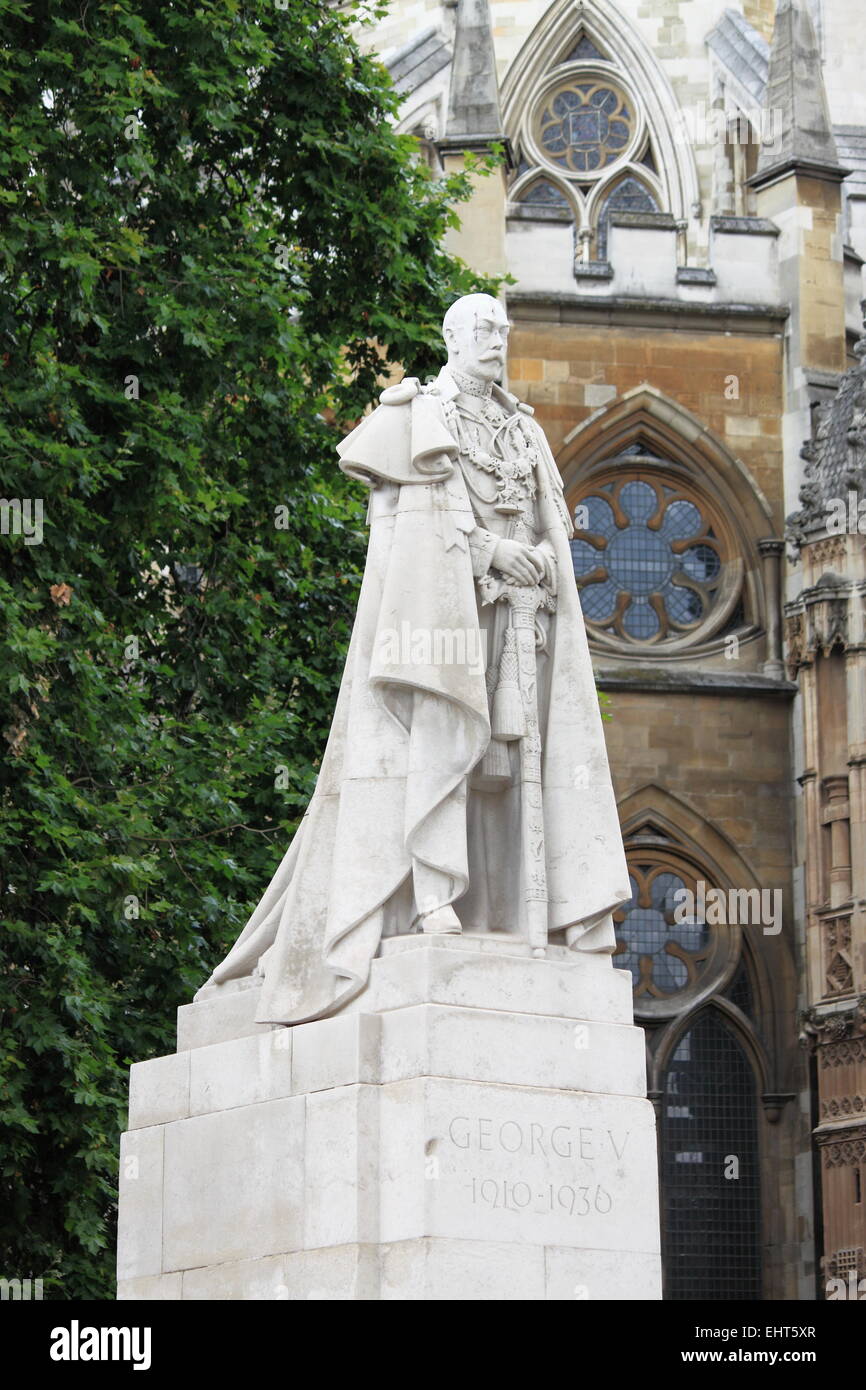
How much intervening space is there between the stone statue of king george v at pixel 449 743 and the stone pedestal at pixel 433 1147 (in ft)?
0.60

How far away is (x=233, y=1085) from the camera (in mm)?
9586

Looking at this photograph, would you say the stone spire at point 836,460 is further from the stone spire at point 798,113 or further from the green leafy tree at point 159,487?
the green leafy tree at point 159,487

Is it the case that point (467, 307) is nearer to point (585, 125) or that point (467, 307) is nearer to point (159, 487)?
point (159, 487)

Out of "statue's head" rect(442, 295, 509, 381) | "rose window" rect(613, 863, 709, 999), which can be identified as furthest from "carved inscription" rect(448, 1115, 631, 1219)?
"rose window" rect(613, 863, 709, 999)

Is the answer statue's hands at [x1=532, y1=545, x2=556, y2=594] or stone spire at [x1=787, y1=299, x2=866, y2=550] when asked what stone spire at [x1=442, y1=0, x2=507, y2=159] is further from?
statue's hands at [x1=532, y1=545, x2=556, y2=594]

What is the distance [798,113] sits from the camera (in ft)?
97.8

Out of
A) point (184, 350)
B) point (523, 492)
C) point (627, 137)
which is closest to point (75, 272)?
point (184, 350)

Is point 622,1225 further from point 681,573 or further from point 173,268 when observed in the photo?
point 681,573

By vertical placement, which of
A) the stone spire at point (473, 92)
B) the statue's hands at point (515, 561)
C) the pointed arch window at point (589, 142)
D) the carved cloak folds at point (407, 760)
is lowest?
the carved cloak folds at point (407, 760)

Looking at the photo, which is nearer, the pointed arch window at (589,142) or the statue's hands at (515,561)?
the statue's hands at (515,561)

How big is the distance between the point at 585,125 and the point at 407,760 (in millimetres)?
28044

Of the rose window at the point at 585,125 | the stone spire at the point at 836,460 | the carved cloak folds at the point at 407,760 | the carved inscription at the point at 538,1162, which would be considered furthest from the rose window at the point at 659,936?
the carved inscription at the point at 538,1162

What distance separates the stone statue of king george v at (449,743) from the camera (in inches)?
369

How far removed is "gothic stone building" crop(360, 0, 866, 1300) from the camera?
27.6m
